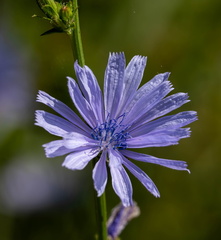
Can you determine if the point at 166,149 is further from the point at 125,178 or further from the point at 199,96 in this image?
the point at 125,178

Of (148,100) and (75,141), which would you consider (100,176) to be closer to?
(75,141)

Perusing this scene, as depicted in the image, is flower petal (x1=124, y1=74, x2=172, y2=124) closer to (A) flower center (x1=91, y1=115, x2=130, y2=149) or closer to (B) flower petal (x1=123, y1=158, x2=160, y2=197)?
(A) flower center (x1=91, y1=115, x2=130, y2=149)

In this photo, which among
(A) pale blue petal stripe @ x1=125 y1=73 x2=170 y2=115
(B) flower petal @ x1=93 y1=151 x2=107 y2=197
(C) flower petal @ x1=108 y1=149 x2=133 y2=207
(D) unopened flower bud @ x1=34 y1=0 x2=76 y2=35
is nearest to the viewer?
(B) flower petal @ x1=93 y1=151 x2=107 y2=197

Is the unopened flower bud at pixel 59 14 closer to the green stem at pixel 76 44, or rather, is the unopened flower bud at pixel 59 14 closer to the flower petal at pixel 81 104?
the green stem at pixel 76 44

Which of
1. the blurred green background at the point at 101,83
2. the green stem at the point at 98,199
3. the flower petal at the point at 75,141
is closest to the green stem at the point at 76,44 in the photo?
the green stem at the point at 98,199

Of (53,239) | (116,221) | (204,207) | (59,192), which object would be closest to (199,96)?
(204,207)

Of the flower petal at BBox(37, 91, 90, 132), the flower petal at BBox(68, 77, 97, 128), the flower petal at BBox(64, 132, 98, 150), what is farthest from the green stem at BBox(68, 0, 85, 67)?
the flower petal at BBox(64, 132, 98, 150)
